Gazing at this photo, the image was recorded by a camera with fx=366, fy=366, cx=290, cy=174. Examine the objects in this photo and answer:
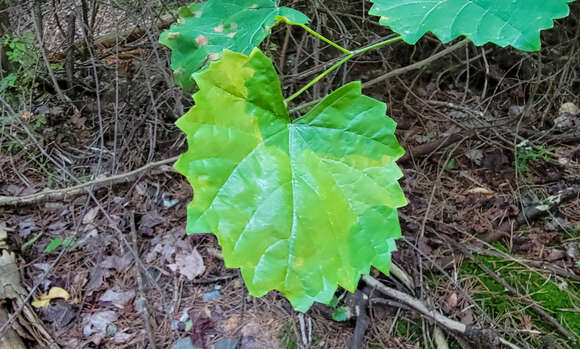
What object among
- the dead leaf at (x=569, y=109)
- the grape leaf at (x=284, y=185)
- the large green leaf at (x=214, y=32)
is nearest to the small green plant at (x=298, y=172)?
the grape leaf at (x=284, y=185)

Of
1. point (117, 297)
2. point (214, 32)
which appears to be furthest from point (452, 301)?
point (117, 297)

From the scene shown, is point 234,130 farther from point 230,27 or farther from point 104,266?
point 104,266

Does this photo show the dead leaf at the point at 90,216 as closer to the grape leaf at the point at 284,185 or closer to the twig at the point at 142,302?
the twig at the point at 142,302

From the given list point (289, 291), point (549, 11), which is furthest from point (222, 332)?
point (549, 11)

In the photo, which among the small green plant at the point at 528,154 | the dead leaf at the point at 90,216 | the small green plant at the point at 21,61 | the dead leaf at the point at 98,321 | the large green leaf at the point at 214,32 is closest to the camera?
the large green leaf at the point at 214,32

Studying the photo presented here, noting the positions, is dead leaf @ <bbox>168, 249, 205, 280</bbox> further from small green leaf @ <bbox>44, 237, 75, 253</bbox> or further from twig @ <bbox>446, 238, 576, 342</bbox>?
twig @ <bbox>446, 238, 576, 342</bbox>
